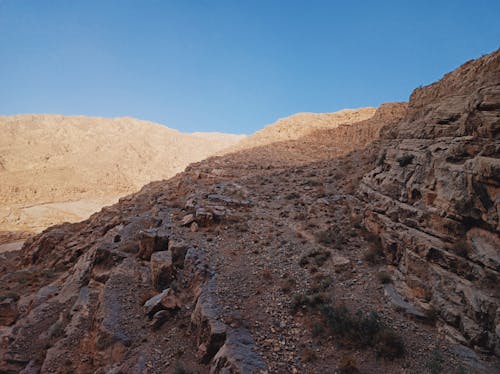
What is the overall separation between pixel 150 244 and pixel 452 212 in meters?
8.83

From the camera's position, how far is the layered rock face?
217 inches

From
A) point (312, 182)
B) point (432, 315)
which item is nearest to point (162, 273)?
point (432, 315)

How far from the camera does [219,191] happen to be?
14.4m

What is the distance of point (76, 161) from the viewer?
54.9 meters

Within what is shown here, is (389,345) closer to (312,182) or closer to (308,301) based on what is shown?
(308,301)

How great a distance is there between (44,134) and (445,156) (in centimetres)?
7327

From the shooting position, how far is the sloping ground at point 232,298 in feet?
18.7

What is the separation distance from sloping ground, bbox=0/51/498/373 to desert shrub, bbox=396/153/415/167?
1.11 meters

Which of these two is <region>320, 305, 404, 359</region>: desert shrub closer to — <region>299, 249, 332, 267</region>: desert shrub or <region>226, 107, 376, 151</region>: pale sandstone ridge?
<region>299, 249, 332, 267</region>: desert shrub

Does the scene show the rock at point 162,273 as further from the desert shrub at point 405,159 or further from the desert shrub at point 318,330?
the desert shrub at point 405,159

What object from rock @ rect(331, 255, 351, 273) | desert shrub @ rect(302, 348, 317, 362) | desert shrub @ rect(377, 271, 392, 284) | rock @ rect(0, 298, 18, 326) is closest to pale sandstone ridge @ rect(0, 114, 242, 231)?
rock @ rect(0, 298, 18, 326)

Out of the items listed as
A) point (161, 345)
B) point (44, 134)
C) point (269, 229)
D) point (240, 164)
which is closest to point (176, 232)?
point (269, 229)

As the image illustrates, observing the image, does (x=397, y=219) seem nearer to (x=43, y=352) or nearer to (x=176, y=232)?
(x=176, y=232)

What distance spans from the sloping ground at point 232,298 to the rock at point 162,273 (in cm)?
4
